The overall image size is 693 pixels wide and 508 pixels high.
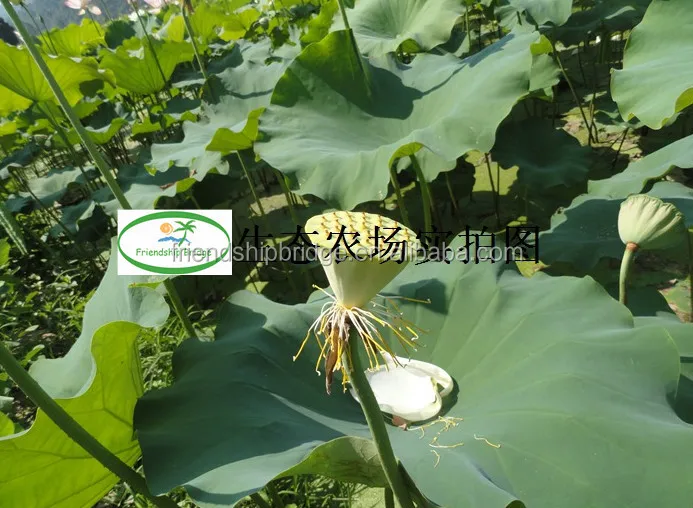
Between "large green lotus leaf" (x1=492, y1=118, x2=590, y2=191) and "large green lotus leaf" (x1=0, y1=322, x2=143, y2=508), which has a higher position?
"large green lotus leaf" (x1=0, y1=322, x2=143, y2=508)

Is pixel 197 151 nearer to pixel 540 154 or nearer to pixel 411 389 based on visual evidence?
pixel 411 389

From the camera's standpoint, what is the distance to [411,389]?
1.21m

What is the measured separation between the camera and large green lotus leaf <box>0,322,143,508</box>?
83cm

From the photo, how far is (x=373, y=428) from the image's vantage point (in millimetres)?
703

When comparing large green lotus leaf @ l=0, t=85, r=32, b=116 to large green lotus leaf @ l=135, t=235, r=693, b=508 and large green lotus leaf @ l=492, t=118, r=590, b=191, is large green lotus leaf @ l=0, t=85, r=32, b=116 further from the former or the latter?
large green lotus leaf @ l=492, t=118, r=590, b=191

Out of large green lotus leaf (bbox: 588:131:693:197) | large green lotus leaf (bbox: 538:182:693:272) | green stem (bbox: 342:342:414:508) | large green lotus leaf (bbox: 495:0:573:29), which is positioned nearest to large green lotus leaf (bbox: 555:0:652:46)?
large green lotus leaf (bbox: 495:0:573:29)

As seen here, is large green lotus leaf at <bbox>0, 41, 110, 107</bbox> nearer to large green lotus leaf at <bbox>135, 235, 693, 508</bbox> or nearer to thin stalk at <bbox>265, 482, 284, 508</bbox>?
large green lotus leaf at <bbox>135, 235, 693, 508</bbox>

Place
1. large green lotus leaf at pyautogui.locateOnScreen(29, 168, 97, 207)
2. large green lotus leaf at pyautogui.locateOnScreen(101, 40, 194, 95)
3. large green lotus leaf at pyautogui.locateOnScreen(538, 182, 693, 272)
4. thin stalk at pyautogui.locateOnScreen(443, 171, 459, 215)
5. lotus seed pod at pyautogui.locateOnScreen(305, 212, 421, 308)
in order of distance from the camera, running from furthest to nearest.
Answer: large green lotus leaf at pyautogui.locateOnScreen(29, 168, 97, 207) → large green lotus leaf at pyautogui.locateOnScreen(101, 40, 194, 95) → thin stalk at pyautogui.locateOnScreen(443, 171, 459, 215) → large green lotus leaf at pyautogui.locateOnScreen(538, 182, 693, 272) → lotus seed pod at pyautogui.locateOnScreen(305, 212, 421, 308)

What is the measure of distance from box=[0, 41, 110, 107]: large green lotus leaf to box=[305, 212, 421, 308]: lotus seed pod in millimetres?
1749

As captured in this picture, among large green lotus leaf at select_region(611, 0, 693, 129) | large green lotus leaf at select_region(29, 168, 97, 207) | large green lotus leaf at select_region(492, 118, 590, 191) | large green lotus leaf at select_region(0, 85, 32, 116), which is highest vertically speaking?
large green lotus leaf at select_region(0, 85, 32, 116)

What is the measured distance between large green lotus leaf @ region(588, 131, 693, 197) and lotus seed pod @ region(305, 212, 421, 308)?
4.60 feet

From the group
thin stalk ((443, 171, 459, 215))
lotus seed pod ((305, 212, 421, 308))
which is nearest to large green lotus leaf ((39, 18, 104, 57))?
thin stalk ((443, 171, 459, 215))

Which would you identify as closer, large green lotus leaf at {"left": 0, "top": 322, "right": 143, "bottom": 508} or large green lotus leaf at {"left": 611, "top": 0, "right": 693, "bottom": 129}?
large green lotus leaf at {"left": 0, "top": 322, "right": 143, "bottom": 508}

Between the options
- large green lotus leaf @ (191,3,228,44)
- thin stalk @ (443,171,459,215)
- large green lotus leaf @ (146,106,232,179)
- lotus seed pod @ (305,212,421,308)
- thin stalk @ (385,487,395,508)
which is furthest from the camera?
large green lotus leaf @ (191,3,228,44)
